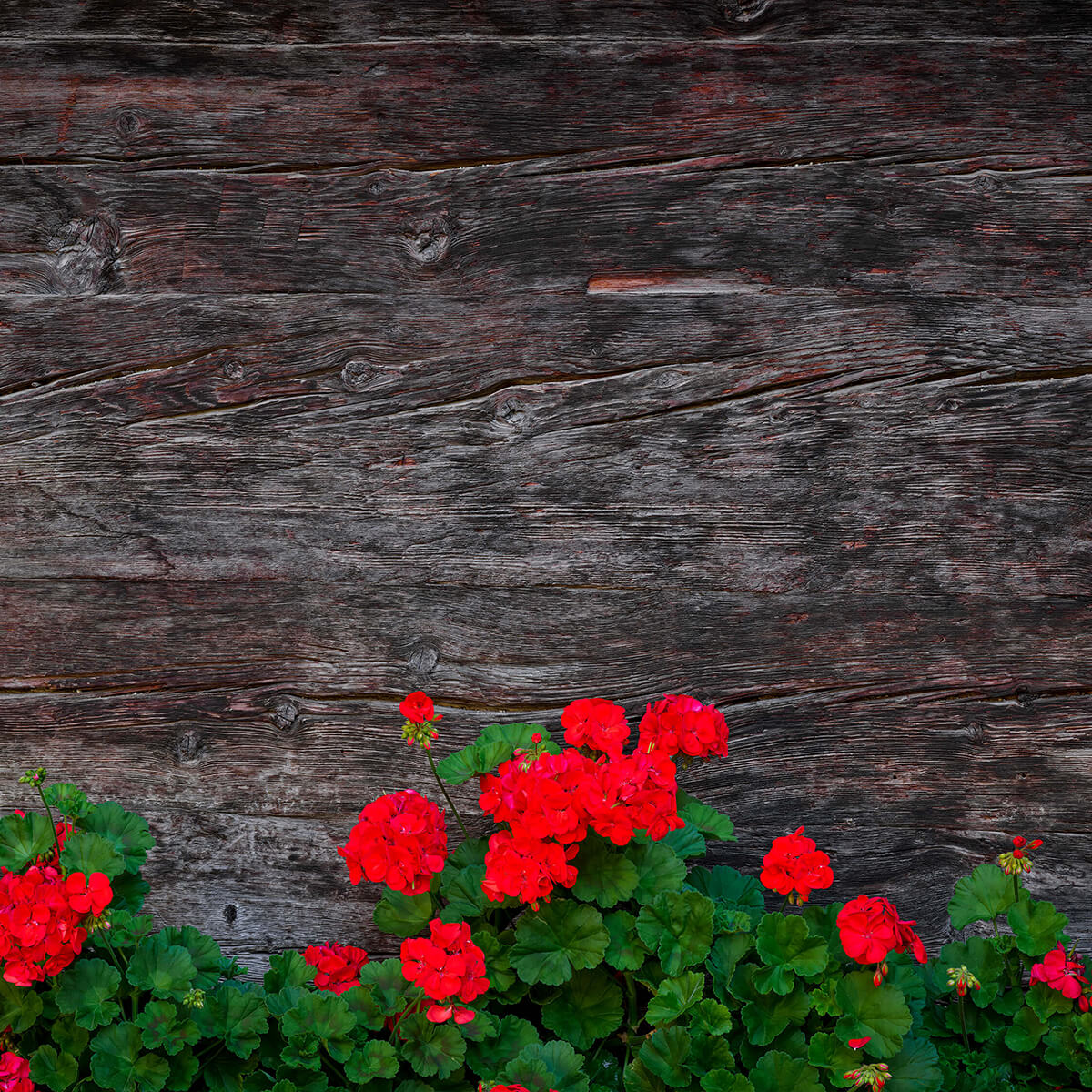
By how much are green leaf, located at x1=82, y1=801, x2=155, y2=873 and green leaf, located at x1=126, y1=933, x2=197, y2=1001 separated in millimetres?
142

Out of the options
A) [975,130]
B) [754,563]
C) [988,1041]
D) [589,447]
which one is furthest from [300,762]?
[975,130]

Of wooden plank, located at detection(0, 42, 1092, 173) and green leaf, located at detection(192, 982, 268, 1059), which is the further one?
wooden plank, located at detection(0, 42, 1092, 173)

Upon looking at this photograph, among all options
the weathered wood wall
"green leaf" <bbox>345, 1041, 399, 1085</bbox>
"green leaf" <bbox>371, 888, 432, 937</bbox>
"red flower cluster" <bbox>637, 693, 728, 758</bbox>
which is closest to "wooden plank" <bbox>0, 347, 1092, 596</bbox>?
the weathered wood wall

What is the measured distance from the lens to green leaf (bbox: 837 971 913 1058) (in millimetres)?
1251

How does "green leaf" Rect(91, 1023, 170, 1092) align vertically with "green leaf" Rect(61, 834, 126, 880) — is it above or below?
below

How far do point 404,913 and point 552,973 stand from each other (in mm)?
262

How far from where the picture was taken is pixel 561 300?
1702 mm

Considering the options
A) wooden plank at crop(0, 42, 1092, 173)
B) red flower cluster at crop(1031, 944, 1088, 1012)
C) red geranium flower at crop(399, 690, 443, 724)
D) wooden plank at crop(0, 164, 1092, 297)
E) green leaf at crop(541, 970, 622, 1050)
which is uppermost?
wooden plank at crop(0, 42, 1092, 173)

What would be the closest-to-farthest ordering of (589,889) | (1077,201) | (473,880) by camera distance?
(589,889), (473,880), (1077,201)

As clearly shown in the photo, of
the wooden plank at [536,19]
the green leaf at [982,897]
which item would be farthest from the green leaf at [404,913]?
the wooden plank at [536,19]

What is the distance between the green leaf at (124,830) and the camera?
142 centimetres

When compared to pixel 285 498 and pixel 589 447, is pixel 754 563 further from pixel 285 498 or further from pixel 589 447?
pixel 285 498

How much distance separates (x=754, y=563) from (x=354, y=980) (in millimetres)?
963

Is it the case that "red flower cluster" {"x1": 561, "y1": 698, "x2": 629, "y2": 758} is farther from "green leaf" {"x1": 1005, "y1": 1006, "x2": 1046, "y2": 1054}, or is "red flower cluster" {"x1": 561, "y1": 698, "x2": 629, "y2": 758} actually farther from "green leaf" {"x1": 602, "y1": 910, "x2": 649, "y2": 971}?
"green leaf" {"x1": 1005, "y1": 1006, "x2": 1046, "y2": 1054}
